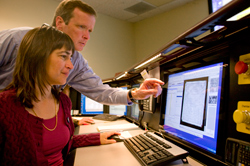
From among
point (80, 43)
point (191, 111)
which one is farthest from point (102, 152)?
point (80, 43)

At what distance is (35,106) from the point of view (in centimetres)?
84

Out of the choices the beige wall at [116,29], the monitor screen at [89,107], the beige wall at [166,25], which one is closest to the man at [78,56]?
the monitor screen at [89,107]

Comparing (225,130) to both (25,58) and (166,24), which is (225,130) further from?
(166,24)

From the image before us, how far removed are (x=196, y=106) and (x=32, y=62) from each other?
0.81 meters

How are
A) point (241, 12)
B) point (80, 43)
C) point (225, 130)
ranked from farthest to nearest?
1. point (80, 43)
2. point (225, 130)
3. point (241, 12)

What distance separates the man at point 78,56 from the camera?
914mm

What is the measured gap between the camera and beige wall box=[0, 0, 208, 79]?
262cm

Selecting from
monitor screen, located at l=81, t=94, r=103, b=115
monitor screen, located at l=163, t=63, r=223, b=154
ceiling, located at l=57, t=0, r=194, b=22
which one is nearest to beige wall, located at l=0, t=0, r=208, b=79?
ceiling, located at l=57, t=0, r=194, b=22

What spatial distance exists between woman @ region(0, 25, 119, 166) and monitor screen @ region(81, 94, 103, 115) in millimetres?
1361

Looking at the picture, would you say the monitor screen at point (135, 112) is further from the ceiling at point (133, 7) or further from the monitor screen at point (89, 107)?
the ceiling at point (133, 7)

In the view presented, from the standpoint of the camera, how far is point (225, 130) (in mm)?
555

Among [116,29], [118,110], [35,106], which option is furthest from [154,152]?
[116,29]

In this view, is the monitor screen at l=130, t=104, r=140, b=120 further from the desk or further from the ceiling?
the ceiling

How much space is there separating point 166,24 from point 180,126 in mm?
2868
